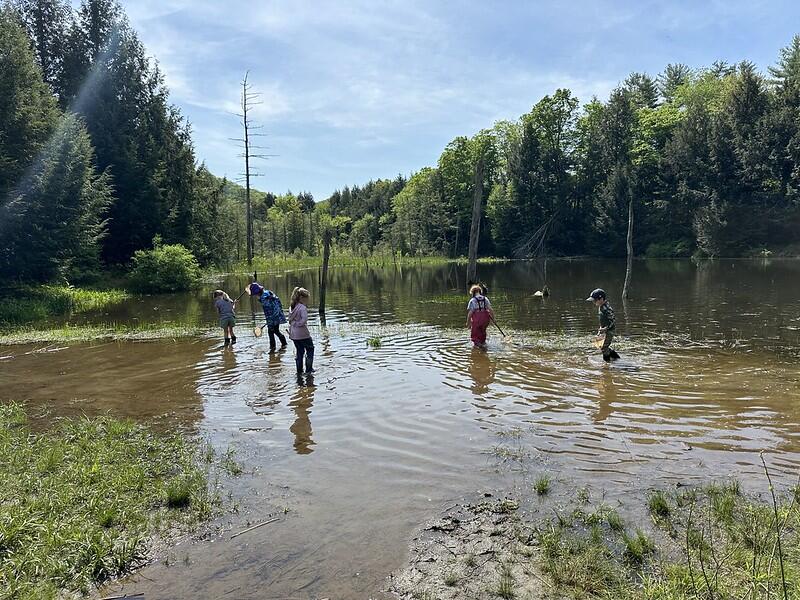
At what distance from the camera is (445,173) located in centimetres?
8400

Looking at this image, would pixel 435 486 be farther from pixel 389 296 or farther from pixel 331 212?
pixel 331 212

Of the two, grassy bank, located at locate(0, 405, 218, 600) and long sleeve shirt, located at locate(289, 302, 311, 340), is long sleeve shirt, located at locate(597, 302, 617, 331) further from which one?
grassy bank, located at locate(0, 405, 218, 600)

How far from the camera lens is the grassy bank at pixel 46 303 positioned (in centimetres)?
2161

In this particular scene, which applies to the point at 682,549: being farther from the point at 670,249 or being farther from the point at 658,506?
the point at 670,249

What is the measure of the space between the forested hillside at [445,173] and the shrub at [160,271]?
110 inches

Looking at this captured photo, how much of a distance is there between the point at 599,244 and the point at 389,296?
5019 centimetres

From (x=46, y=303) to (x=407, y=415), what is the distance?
22218 mm

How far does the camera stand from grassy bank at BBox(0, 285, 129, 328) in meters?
21.6

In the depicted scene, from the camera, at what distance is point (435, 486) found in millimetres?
6098

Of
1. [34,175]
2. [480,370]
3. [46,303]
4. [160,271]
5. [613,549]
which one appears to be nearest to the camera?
[613,549]

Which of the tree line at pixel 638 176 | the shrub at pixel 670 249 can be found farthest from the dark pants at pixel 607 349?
the shrub at pixel 670 249

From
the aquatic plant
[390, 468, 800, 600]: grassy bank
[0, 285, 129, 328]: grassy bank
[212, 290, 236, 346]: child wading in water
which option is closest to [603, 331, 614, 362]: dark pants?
[390, 468, 800, 600]: grassy bank

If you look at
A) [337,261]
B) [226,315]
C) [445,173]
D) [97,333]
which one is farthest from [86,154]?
[445,173]

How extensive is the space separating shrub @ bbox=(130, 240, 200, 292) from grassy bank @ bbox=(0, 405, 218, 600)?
91.2 feet
